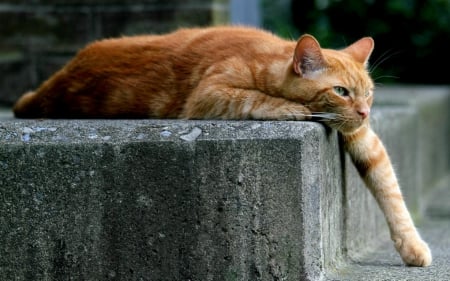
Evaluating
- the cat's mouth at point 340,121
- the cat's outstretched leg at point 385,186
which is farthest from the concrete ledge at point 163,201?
the cat's outstretched leg at point 385,186

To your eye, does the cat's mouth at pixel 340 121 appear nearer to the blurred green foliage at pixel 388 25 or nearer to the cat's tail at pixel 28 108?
the cat's tail at pixel 28 108

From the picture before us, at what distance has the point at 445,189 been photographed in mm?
6848

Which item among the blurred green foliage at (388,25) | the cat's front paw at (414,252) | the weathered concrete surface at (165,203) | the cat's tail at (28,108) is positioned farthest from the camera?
the blurred green foliage at (388,25)

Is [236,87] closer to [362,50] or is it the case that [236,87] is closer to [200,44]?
[200,44]

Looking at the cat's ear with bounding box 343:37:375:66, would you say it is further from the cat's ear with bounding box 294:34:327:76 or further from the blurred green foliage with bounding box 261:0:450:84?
the blurred green foliage with bounding box 261:0:450:84

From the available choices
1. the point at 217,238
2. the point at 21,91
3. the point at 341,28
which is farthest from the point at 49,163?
the point at 341,28

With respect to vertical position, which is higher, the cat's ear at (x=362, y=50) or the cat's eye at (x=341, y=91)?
the cat's ear at (x=362, y=50)

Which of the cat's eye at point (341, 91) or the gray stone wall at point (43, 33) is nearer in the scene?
the cat's eye at point (341, 91)

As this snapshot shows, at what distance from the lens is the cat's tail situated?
390 centimetres

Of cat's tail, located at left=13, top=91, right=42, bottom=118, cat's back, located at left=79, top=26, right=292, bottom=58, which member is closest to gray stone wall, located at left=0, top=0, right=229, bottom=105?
cat's tail, located at left=13, top=91, right=42, bottom=118

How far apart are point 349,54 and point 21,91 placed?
275 cm

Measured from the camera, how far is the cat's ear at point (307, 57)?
10.3ft

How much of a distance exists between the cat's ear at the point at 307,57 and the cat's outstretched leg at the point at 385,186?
0.36 meters

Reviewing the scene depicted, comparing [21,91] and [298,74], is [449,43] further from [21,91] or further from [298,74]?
[298,74]
